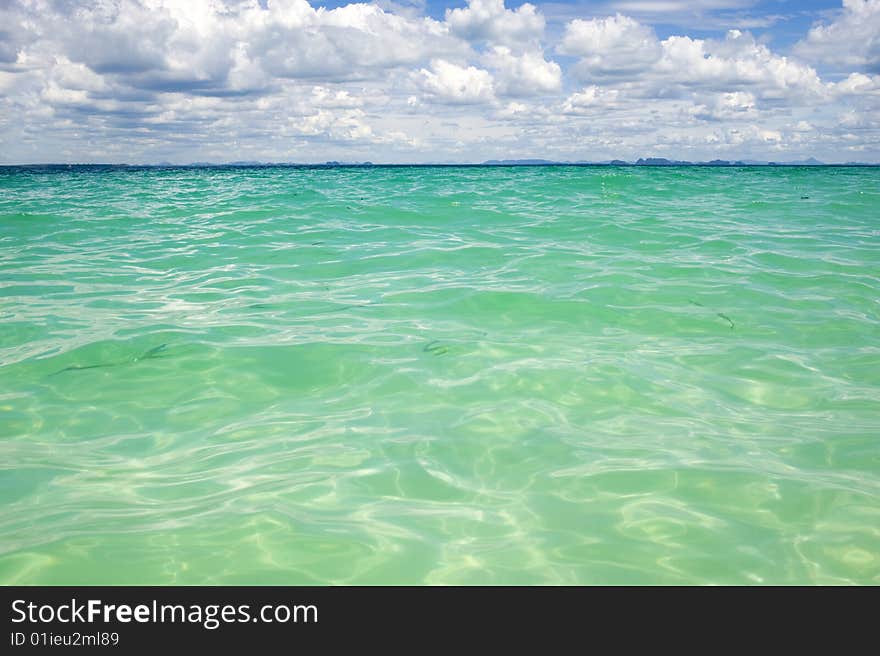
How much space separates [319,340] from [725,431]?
385 centimetres

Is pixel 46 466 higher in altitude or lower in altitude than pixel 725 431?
lower

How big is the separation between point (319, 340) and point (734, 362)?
3.99 meters

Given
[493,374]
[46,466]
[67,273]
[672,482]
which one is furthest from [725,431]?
[67,273]

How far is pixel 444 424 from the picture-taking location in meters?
4.61

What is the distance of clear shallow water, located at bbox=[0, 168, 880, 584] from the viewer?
10.6 ft

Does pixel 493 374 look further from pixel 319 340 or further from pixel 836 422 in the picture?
pixel 836 422

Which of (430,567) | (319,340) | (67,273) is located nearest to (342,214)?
(67,273)

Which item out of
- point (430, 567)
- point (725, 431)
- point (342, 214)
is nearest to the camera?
point (430, 567)

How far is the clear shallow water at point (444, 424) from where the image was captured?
3.23 m

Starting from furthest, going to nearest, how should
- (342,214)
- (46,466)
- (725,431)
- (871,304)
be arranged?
(342,214)
(871,304)
(725,431)
(46,466)
